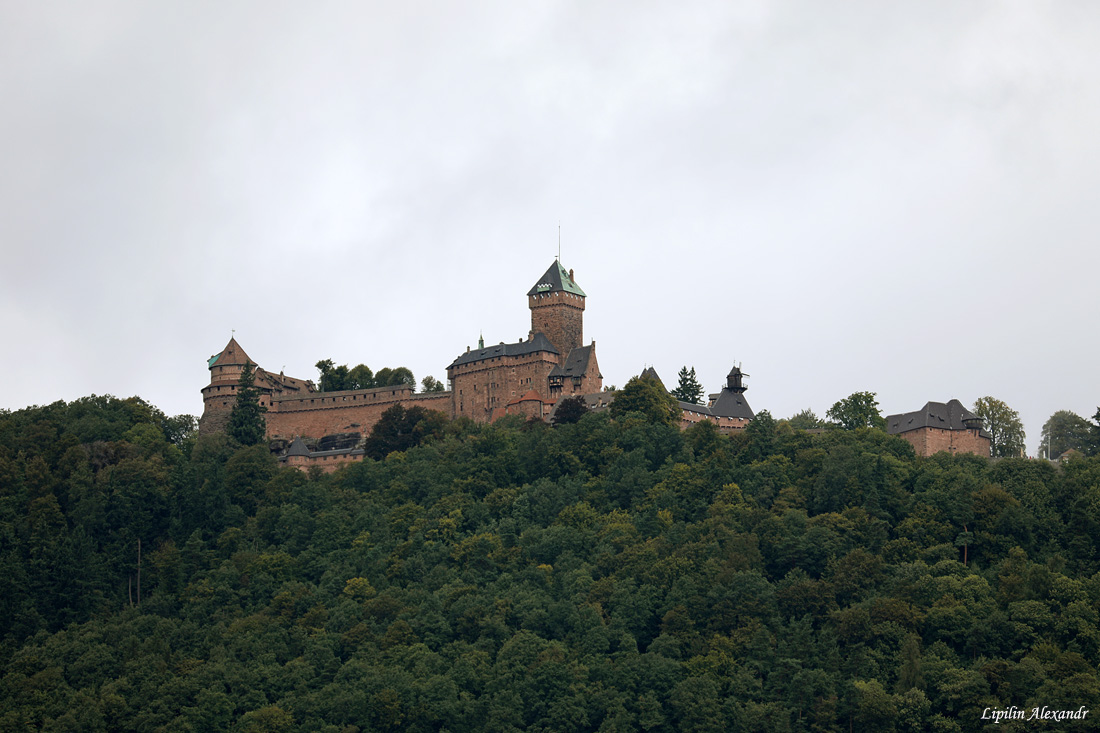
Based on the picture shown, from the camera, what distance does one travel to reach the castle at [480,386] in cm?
8825

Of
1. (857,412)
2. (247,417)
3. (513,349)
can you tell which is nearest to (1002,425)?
(857,412)

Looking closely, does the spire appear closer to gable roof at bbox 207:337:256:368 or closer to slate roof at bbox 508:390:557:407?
gable roof at bbox 207:337:256:368

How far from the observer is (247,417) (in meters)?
88.6

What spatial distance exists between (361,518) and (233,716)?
15179mm

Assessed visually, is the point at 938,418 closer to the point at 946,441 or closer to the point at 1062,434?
the point at 946,441

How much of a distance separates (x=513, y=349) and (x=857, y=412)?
19.6 meters

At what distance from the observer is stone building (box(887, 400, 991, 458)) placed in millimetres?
Answer: 78000

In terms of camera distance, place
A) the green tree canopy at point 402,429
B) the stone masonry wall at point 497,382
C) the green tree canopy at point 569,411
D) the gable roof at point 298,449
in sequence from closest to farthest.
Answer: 1. the green tree canopy at point 569,411
2. the green tree canopy at point 402,429
3. the gable roof at point 298,449
4. the stone masonry wall at point 497,382

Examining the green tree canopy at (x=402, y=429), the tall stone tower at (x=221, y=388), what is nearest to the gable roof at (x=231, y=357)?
the tall stone tower at (x=221, y=388)

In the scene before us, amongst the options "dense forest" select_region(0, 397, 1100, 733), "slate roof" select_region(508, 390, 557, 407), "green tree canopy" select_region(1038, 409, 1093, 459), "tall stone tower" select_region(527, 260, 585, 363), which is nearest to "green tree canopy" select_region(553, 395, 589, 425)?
"dense forest" select_region(0, 397, 1100, 733)

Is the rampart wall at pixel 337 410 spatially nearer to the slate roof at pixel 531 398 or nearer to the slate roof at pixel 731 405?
the slate roof at pixel 531 398

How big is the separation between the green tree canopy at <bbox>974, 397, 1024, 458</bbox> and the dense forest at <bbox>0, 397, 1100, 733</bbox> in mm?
12625

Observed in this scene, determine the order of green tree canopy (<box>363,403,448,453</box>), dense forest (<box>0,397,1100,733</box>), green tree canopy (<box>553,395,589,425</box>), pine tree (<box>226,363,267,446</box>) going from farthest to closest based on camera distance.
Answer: pine tree (<box>226,363,267,446</box>)
green tree canopy (<box>363,403,448,453</box>)
green tree canopy (<box>553,395,589,425</box>)
dense forest (<box>0,397,1100,733</box>)

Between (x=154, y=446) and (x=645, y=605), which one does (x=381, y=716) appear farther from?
(x=154, y=446)
